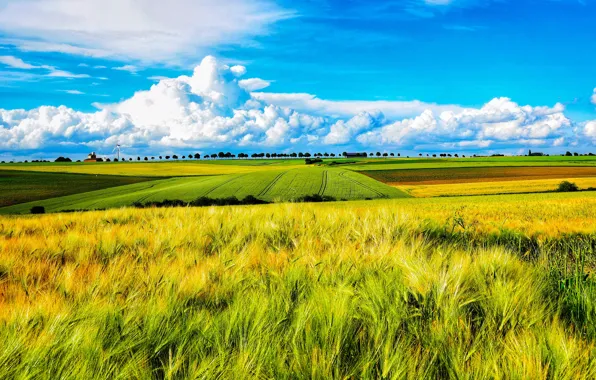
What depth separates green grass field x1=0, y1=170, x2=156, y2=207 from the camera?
52844 millimetres

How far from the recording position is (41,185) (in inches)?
2495

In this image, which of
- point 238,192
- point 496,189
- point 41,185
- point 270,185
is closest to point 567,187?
Result: point 496,189

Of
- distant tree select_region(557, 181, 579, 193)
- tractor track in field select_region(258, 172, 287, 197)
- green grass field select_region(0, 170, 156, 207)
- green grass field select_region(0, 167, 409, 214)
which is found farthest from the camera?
green grass field select_region(0, 170, 156, 207)

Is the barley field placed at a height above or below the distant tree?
above

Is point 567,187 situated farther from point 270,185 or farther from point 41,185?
point 41,185

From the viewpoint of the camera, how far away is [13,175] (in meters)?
73.8

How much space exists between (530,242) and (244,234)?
558cm

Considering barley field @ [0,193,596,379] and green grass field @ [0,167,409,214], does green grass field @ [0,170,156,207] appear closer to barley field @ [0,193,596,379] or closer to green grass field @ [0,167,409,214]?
green grass field @ [0,167,409,214]

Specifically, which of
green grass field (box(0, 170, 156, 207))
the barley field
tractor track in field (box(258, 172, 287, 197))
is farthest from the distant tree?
green grass field (box(0, 170, 156, 207))

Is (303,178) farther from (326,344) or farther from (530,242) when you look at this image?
(326,344)

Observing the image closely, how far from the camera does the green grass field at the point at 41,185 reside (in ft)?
173

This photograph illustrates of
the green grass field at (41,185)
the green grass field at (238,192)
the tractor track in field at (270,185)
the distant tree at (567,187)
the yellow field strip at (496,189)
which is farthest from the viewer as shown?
the green grass field at (41,185)

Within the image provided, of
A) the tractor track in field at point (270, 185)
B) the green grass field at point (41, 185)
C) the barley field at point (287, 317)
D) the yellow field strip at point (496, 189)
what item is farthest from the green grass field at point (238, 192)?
the barley field at point (287, 317)

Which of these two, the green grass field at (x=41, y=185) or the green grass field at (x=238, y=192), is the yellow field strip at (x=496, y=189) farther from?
the green grass field at (x=41, y=185)
